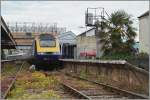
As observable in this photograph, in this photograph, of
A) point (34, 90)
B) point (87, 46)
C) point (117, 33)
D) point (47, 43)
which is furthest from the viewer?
point (87, 46)

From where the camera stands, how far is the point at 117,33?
1633 inches

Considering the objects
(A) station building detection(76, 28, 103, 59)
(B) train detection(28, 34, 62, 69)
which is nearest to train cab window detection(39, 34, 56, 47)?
(B) train detection(28, 34, 62, 69)

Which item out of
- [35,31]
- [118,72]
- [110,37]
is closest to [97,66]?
[118,72]

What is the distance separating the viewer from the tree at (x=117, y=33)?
134ft

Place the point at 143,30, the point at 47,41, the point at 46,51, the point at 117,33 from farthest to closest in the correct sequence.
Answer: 1. the point at 117,33
2. the point at 47,41
3. the point at 46,51
4. the point at 143,30

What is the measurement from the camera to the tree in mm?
40844

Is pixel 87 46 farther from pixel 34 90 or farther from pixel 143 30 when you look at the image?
pixel 34 90

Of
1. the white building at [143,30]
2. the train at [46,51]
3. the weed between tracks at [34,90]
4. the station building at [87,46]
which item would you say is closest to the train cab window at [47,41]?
the train at [46,51]

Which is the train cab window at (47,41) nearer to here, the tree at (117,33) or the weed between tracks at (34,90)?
the tree at (117,33)

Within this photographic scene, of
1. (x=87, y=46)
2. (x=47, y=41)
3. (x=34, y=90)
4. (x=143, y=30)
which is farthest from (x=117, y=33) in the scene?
(x=34, y=90)

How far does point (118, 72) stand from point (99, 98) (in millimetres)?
7064

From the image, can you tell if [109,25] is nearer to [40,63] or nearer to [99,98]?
[40,63]

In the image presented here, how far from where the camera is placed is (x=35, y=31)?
115 m

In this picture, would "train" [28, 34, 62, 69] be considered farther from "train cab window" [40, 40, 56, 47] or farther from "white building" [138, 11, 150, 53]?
"white building" [138, 11, 150, 53]
